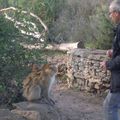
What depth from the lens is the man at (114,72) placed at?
5883 mm

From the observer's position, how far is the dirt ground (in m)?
9.98

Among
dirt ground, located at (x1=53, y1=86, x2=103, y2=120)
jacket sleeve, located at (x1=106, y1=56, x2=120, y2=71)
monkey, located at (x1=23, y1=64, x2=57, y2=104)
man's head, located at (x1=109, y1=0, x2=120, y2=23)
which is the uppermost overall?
man's head, located at (x1=109, y1=0, x2=120, y2=23)

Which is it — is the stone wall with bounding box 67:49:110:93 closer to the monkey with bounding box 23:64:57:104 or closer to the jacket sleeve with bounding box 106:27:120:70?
the monkey with bounding box 23:64:57:104

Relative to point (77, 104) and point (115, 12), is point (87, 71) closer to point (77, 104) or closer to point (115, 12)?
point (77, 104)

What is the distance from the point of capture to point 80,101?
454 inches

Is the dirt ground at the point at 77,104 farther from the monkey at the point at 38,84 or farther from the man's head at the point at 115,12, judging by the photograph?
the man's head at the point at 115,12

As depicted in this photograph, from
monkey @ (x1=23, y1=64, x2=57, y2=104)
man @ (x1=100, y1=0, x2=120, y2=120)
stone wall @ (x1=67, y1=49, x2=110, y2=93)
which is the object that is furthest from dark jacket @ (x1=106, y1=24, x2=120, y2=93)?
stone wall @ (x1=67, y1=49, x2=110, y2=93)

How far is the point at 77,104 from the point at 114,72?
5.32 meters

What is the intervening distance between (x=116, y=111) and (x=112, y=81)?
0.38m

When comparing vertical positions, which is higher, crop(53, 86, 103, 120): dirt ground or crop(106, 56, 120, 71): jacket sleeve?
crop(106, 56, 120, 71): jacket sleeve

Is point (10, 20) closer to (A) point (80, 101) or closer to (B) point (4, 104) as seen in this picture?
(B) point (4, 104)

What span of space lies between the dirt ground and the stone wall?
0.25 metres

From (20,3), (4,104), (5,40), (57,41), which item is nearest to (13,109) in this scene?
(4,104)

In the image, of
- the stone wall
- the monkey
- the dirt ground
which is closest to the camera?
the monkey
